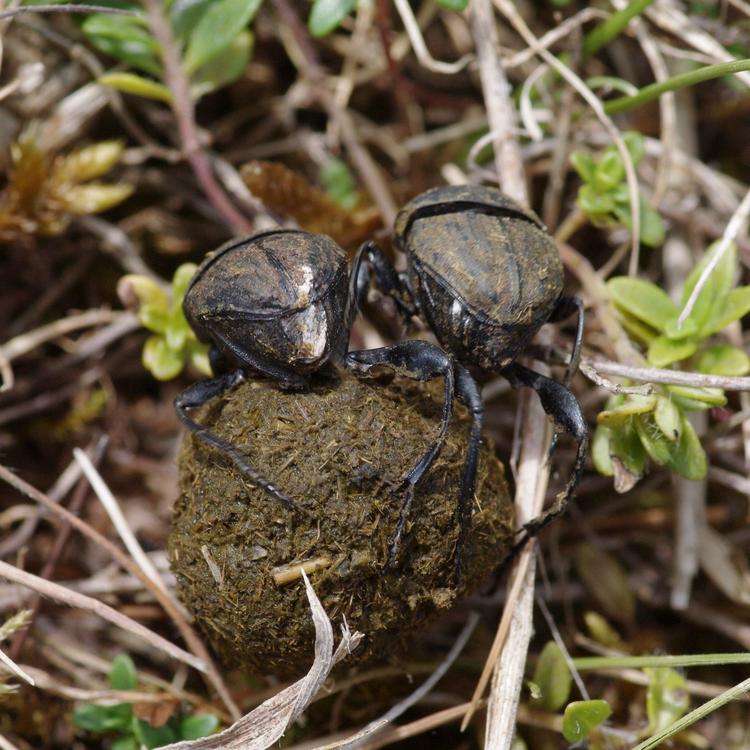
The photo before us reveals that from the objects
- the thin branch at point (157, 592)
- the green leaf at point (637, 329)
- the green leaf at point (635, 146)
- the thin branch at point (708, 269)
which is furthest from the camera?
the green leaf at point (635, 146)

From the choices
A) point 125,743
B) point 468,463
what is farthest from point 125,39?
point 125,743

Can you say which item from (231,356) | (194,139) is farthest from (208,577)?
(194,139)

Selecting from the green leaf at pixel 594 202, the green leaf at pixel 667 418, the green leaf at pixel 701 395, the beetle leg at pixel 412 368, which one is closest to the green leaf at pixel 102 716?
the beetle leg at pixel 412 368

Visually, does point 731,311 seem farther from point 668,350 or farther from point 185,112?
point 185,112

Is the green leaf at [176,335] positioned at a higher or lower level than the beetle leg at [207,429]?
lower

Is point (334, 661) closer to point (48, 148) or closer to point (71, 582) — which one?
point (71, 582)

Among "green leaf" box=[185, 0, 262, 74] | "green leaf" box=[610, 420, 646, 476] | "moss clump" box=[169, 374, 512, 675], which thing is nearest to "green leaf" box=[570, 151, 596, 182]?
"green leaf" box=[610, 420, 646, 476]

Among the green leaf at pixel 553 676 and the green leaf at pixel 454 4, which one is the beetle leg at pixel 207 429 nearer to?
the green leaf at pixel 553 676
